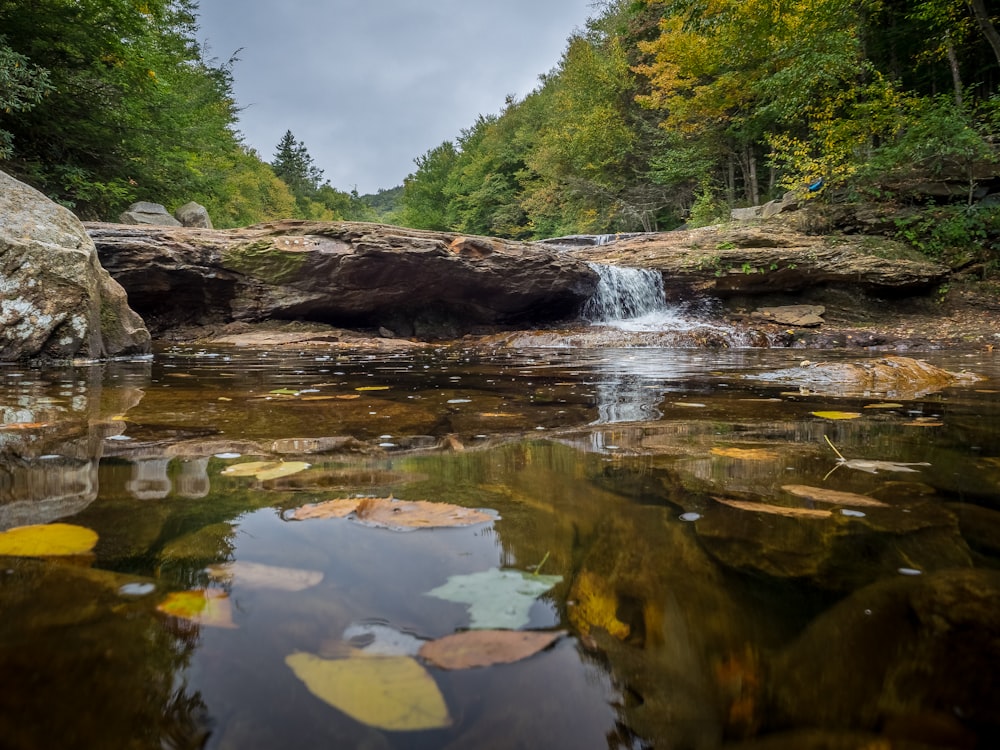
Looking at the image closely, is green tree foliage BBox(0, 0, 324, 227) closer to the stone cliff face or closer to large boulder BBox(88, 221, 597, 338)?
large boulder BBox(88, 221, 597, 338)

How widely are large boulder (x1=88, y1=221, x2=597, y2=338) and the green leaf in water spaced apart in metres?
7.59

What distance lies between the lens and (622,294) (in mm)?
10031

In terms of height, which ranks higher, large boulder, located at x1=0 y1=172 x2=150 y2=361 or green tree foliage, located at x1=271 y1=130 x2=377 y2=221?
green tree foliage, located at x1=271 y1=130 x2=377 y2=221

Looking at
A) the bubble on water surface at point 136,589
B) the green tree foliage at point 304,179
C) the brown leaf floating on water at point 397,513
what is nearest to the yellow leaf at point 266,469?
the brown leaf floating on water at point 397,513

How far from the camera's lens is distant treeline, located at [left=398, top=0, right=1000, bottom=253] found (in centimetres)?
947

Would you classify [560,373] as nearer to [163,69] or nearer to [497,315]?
[497,315]

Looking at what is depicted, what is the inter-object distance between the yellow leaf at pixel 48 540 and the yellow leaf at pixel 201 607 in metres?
0.25

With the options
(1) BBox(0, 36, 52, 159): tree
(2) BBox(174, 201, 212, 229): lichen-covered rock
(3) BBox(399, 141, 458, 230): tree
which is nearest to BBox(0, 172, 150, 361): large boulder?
(1) BBox(0, 36, 52, 159): tree

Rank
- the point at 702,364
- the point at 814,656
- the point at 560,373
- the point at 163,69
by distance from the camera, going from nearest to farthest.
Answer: the point at 814,656
the point at 560,373
the point at 702,364
the point at 163,69

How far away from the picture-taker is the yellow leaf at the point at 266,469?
4.10ft

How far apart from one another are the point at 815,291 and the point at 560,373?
8197 millimetres

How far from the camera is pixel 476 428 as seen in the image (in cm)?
189

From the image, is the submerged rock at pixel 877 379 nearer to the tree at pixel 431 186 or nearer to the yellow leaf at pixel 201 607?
the yellow leaf at pixel 201 607

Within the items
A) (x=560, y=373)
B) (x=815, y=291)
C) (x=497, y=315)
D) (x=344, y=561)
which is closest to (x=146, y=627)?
(x=344, y=561)
